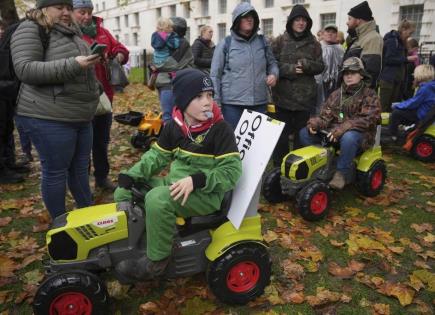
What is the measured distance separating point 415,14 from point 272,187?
63.2 ft

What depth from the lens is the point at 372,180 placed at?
447cm

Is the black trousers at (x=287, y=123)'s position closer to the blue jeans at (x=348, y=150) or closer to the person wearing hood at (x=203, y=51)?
the blue jeans at (x=348, y=150)

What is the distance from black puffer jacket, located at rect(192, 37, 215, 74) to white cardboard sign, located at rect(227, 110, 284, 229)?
5.63 metres

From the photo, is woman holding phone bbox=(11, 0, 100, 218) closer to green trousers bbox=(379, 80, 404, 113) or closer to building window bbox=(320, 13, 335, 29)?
green trousers bbox=(379, 80, 404, 113)

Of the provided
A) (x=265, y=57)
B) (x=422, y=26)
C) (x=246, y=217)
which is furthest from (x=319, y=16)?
(x=246, y=217)

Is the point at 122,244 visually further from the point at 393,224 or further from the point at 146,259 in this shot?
the point at 393,224

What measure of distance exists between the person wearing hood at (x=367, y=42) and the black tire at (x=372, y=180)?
1.42 m

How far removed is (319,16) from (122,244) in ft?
78.2

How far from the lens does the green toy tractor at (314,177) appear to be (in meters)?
4.00

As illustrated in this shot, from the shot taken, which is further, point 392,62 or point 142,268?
point 392,62

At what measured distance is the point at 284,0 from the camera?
2567cm

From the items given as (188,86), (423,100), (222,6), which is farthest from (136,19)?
(188,86)

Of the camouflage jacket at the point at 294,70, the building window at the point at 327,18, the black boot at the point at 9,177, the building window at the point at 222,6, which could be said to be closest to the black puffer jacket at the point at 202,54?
the camouflage jacket at the point at 294,70

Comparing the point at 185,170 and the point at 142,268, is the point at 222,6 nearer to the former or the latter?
the point at 185,170
